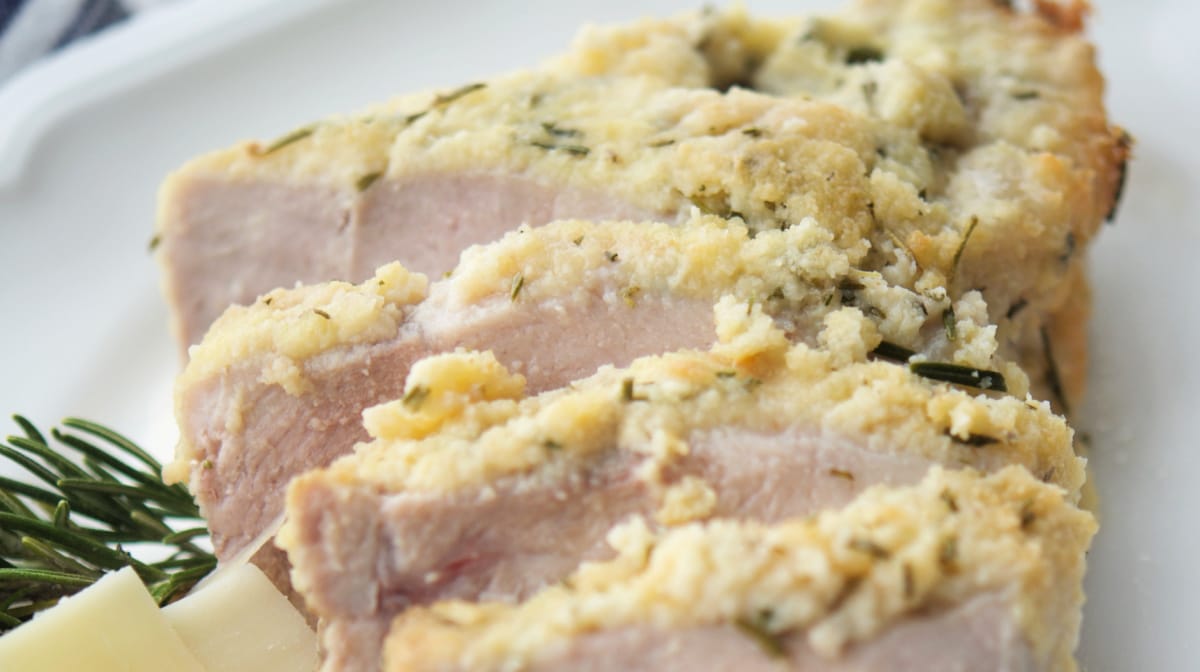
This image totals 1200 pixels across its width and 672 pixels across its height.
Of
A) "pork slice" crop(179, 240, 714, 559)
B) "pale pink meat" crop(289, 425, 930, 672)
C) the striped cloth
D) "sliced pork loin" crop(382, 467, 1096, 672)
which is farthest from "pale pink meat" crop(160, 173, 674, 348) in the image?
the striped cloth

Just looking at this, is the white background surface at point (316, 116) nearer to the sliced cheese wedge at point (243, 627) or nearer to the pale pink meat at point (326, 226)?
the pale pink meat at point (326, 226)

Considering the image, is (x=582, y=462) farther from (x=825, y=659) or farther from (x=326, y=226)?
(x=326, y=226)

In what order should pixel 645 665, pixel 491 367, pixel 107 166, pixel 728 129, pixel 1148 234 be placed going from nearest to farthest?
pixel 645 665
pixel 491 367
pixel 728 129
pixel 1148 234
pixel 107 166

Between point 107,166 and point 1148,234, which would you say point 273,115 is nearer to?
point 107,166

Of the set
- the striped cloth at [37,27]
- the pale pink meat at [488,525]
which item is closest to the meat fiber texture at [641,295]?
the pale pink meat at [488,525]

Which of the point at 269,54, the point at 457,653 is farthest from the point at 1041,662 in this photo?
the point at 269,54
